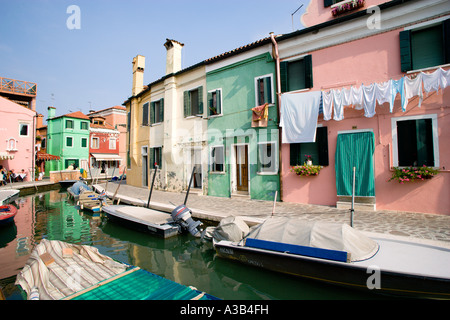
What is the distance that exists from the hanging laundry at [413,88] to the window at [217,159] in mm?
7844

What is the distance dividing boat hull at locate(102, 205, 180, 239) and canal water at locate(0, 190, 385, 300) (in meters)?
0.21

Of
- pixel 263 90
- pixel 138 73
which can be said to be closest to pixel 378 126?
pixel 263 90

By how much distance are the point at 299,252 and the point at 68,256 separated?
17.7 feet

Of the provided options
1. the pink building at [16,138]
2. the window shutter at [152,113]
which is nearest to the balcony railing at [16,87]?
the pink building at [16,138]

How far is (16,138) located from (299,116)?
1089 inches

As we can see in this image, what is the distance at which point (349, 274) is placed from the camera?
437 centimetres

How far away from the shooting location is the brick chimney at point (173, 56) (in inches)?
604

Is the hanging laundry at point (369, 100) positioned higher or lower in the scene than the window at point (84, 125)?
lower

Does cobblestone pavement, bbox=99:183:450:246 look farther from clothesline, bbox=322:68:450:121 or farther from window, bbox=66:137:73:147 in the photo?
window, bbox=66:137:73:147

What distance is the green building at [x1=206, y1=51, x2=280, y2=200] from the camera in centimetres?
1073

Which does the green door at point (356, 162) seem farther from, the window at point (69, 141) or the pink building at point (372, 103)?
the window at point (69, 141)

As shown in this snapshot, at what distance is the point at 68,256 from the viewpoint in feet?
18.8
